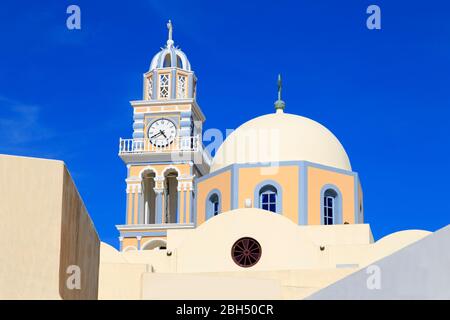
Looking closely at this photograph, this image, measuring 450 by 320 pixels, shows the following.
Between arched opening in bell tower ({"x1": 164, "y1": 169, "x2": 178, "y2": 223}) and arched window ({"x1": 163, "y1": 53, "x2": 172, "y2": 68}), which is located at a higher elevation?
arched window ({"x1": 163, "y1": 53, "x2": 172, "y2": 68})

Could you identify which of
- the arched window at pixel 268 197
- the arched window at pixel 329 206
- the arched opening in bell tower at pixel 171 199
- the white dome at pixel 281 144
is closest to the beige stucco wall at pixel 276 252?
the arched window at pixel 329 206

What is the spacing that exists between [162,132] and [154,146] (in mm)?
733

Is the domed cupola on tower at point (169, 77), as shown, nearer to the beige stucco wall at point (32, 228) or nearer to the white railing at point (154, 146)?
the white railing at point (154, 146)

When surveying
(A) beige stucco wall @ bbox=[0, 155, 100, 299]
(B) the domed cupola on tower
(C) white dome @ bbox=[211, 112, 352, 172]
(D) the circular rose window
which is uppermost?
(B) the domed cupola on tower

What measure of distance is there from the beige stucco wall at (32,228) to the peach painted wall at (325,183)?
17.4m

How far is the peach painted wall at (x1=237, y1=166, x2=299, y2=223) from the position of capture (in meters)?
27.2

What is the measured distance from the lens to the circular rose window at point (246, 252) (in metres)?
24.4

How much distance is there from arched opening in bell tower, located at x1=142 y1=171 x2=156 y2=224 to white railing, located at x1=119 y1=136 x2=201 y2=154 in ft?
3.31

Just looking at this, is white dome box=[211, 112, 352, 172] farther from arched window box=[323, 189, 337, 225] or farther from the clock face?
Answer: the clock face

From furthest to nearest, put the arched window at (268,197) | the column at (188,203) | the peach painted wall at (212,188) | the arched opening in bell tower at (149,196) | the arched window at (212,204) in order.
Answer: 1. the arched opening in bell tower at (149,196)
2. the column at (188,203)
3. the arched window at (212,204)
4. the peach painted wall at (212,188)
5. the arched window at (268,197)

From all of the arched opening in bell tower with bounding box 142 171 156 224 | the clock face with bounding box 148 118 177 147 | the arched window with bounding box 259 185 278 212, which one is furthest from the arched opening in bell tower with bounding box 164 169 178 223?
the arched window with bounding box 259 185 278 212

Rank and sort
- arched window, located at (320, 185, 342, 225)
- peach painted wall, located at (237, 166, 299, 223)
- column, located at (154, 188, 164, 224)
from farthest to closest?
column, located at (154, 188, 164, 224) < arched window, located at (320, 185, 342, 225) < peach painted wall, located at (237, 166, 299, 223)

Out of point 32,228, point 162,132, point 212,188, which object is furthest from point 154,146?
point 32,228

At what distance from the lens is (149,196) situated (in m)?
39.8
